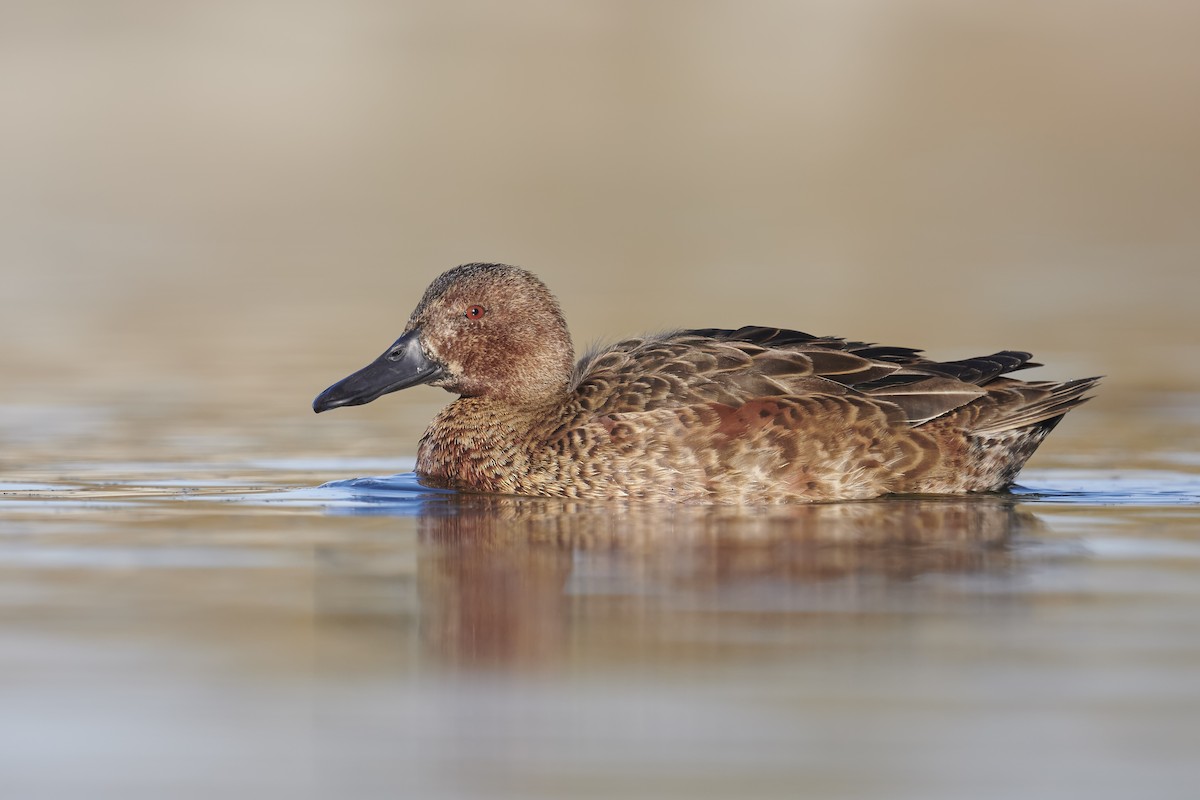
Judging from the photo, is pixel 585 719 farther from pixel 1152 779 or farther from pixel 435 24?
pixel 435 24

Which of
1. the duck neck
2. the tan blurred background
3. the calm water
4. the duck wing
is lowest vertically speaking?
the calm water

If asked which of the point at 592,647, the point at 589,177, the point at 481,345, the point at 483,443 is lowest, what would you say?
the point at 592,647

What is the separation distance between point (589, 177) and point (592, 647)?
2966cm

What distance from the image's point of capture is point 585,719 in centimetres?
476

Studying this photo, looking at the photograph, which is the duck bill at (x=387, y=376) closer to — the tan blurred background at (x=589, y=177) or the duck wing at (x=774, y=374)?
the duck wing at (x=774, y=374)

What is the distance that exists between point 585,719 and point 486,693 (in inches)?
15.6

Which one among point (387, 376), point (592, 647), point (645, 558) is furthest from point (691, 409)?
point (592, 647)

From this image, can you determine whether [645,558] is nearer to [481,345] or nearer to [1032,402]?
[481,345]

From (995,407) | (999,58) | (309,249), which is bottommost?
(995,407)

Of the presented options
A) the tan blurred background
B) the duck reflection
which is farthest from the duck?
the tan blurred background

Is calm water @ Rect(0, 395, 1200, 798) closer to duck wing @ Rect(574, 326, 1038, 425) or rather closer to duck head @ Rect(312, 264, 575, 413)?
duck wing @ Rect(574, 326, 1038, 425)

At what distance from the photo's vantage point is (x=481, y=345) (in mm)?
9273

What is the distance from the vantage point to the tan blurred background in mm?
16766

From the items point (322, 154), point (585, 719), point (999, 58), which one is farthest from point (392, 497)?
point (999, 58)
